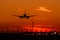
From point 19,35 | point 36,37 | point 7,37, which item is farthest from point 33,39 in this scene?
point 7,37

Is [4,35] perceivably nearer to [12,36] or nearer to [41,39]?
[12,36]

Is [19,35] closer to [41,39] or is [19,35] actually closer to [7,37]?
[7,37]

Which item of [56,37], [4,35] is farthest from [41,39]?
[4,35]

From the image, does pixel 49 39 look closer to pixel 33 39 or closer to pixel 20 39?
pixel 33 39

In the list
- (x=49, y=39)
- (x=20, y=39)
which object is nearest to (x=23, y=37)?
(x=20, y=39)

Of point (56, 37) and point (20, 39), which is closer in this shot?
point (56, 37)

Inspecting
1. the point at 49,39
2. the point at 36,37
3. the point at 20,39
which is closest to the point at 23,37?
the point at 20,39
